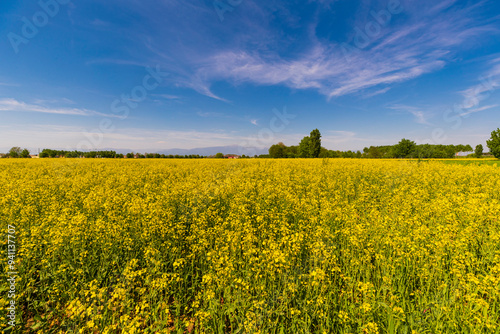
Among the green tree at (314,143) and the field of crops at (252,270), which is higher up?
the green tree at (314,143)

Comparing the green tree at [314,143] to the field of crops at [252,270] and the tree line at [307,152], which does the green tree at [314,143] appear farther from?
the field of crops at [252,270]

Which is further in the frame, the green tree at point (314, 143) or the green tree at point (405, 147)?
the green tree at point (314, 143)

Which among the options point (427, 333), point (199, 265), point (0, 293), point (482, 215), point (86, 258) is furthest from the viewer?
point (482, 215)

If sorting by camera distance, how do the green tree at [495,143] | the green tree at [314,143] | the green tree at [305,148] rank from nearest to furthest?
the green tree at [495,143] → the green tree at [314,143] → the green tree at [305,148]

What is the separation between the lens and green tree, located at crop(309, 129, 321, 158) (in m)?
87.6

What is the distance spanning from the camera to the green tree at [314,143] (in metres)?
87.6

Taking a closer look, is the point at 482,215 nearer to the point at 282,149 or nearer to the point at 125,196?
the point at 125,196

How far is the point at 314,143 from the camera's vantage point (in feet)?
289

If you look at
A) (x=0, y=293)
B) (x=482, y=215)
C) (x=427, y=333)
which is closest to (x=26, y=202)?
(x=0, y=293)

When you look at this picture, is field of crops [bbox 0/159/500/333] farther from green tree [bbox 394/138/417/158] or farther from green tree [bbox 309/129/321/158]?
green tree [bbox 394/138/417/158]

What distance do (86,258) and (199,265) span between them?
302cm

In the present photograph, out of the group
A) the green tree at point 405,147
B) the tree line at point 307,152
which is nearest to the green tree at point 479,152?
the tree line at point 307,152

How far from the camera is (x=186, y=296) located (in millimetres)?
4805

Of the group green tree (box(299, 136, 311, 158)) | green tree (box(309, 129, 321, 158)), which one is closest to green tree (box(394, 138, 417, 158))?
green tree (box(309, 129, 321, 158))
